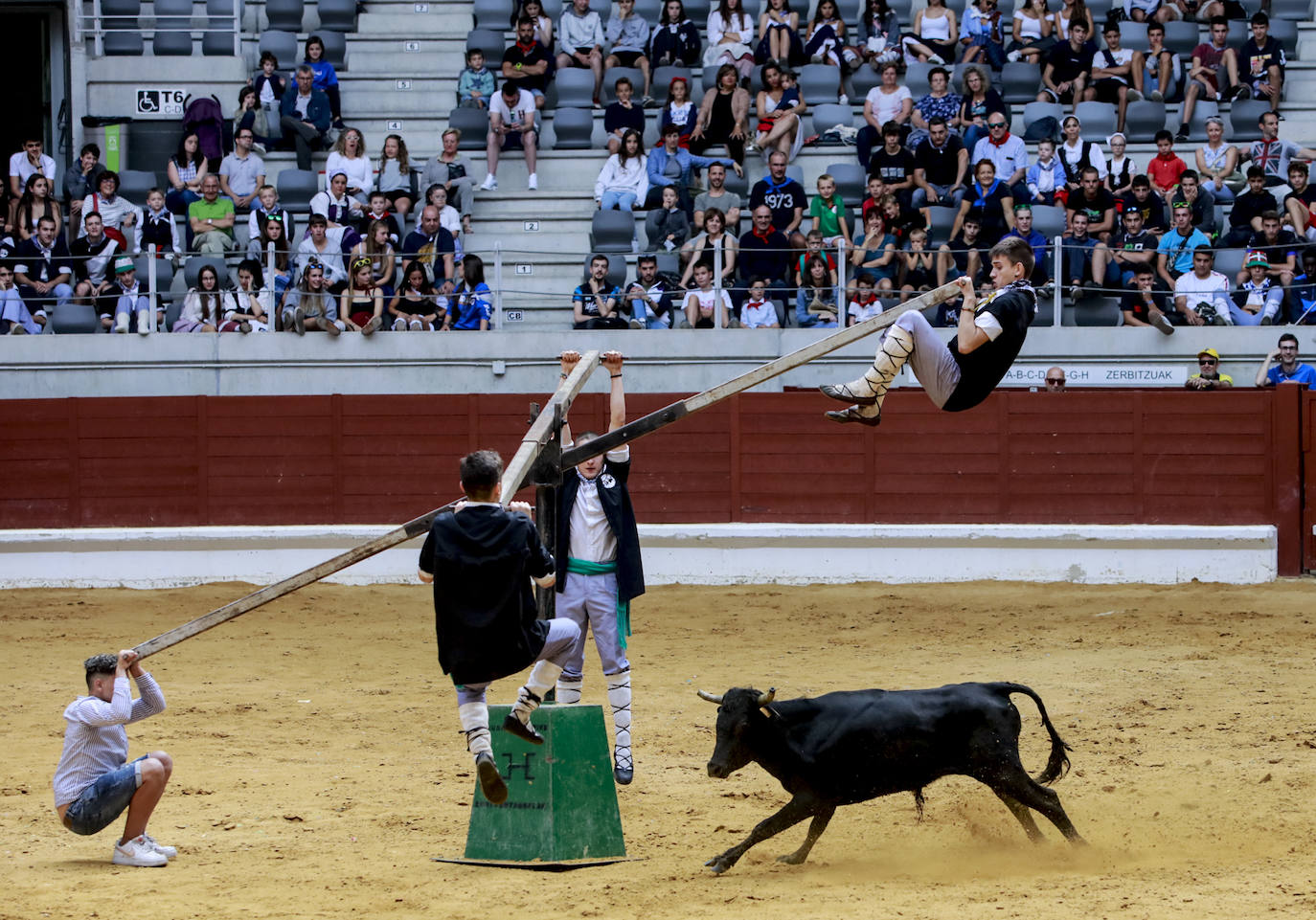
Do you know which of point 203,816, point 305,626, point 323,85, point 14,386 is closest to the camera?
point 203,816

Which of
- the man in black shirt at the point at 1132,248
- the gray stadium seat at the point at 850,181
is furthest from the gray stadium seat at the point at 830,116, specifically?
the man in black shirt at the point at 1132,248

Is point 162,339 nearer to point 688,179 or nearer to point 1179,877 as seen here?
point 688,179

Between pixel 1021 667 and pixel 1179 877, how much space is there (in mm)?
5030

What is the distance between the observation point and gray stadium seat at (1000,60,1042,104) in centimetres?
1809

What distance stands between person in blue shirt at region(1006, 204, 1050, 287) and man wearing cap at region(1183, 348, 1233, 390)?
1.61 m

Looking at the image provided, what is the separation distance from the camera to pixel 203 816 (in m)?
7.46

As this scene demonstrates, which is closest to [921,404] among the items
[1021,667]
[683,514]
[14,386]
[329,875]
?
[683,514]

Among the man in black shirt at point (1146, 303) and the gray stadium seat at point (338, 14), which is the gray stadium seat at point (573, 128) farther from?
the man in black shirt at point (1146, 303)

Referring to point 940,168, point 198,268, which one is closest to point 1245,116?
point 940,168

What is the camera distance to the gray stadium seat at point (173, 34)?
63.0ft

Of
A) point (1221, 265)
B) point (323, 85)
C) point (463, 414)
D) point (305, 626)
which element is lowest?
point (305, 626)

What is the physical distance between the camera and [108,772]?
659 centimetres

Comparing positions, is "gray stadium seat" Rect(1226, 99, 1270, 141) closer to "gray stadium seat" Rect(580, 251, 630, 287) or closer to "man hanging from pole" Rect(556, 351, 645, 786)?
"gray stadium seat" Rect(580, 251, 630, 287)

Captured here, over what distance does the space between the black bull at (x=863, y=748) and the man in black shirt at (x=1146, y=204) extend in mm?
10248
